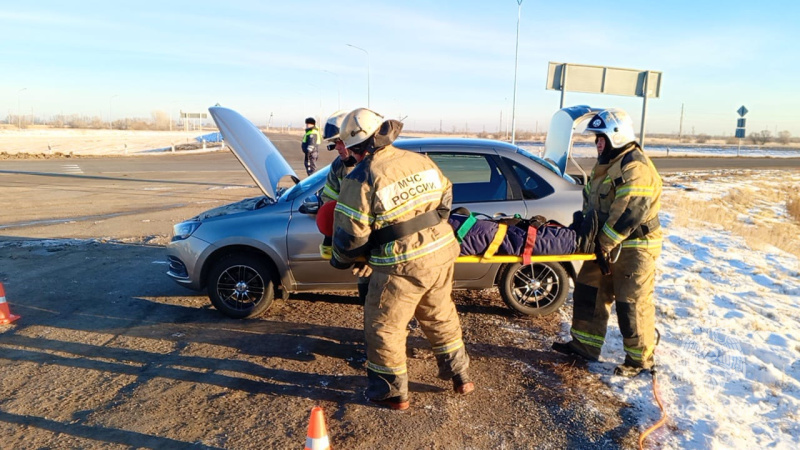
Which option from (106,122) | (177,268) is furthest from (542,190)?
(106,122)

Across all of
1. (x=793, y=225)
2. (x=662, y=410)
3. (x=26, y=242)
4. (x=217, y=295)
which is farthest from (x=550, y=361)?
(x=793, y=225)

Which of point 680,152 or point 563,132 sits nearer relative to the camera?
point 563,132

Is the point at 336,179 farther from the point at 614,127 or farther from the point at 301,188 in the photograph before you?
the point at 614,127

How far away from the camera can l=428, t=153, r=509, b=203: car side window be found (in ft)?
17.5

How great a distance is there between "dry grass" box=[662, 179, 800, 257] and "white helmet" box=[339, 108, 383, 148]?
323 inches

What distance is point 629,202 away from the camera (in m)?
3.90

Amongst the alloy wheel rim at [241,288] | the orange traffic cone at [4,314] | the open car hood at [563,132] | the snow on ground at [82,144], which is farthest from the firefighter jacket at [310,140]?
the snow on ground at [82,144]

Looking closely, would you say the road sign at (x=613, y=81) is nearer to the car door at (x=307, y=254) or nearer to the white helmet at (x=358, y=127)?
the car door at (x=307, y=254)

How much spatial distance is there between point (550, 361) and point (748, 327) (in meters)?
2.16

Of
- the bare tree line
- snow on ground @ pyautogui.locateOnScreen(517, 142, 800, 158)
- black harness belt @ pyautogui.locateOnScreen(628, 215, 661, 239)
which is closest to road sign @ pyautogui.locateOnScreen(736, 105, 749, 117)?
snow on ground @ pyautogui.locateOnScreen(517, 142, 800, 158)

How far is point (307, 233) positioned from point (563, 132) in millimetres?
2798

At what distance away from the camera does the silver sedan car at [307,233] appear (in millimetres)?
5172

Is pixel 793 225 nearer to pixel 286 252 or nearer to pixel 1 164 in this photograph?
pixel 286 252

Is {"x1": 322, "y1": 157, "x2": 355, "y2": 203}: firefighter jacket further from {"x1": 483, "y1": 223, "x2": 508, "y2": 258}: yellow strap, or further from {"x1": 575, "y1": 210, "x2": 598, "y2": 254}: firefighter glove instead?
{"x1": 575, "y1": 210, "x2": 598, "y2": 254}: firefighter glove
